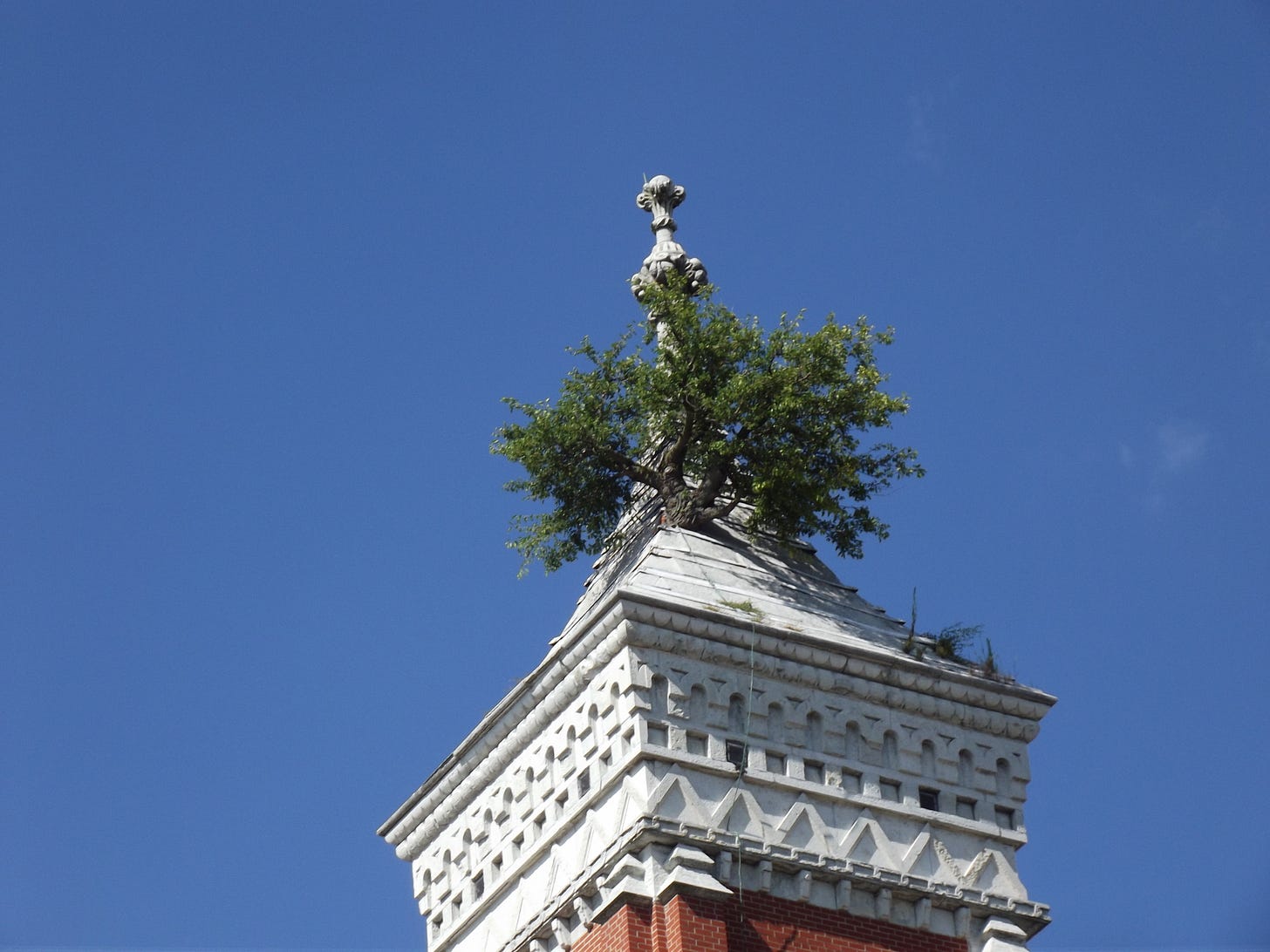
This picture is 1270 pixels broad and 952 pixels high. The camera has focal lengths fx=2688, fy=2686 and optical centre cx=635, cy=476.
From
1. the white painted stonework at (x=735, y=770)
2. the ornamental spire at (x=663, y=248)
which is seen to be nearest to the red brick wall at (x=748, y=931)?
the white painted stonework at (x=735, y=770)

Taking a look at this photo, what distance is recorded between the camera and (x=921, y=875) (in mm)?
31328

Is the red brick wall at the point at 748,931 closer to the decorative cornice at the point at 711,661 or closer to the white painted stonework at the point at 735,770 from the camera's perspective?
the white painted stonework at the point at 735,770

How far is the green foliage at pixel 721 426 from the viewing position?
1357 inches

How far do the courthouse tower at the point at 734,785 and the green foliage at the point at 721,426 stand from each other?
3.36 ft

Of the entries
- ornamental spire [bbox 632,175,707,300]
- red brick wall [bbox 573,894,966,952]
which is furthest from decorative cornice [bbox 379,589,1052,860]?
ornamental spire [bbox 632,175,707,300]

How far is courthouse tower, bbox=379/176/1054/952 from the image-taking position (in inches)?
1189

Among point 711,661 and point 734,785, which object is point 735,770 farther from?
point 711,661

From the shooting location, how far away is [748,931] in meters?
29.9

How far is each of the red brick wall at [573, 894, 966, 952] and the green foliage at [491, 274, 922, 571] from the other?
19.9 feet

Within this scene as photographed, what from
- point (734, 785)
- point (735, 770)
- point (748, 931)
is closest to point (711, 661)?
point (735, 770)

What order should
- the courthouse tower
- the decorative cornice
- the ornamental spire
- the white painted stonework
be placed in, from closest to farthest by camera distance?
1. the courthouse tower
2. the white painted stonework
3. the decorative cornice
4. the ornamental spire

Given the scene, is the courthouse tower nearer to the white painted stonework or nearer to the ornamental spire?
the white painted stonework

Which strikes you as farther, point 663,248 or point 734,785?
point 663,248

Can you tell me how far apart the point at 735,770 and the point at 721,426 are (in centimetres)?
546
